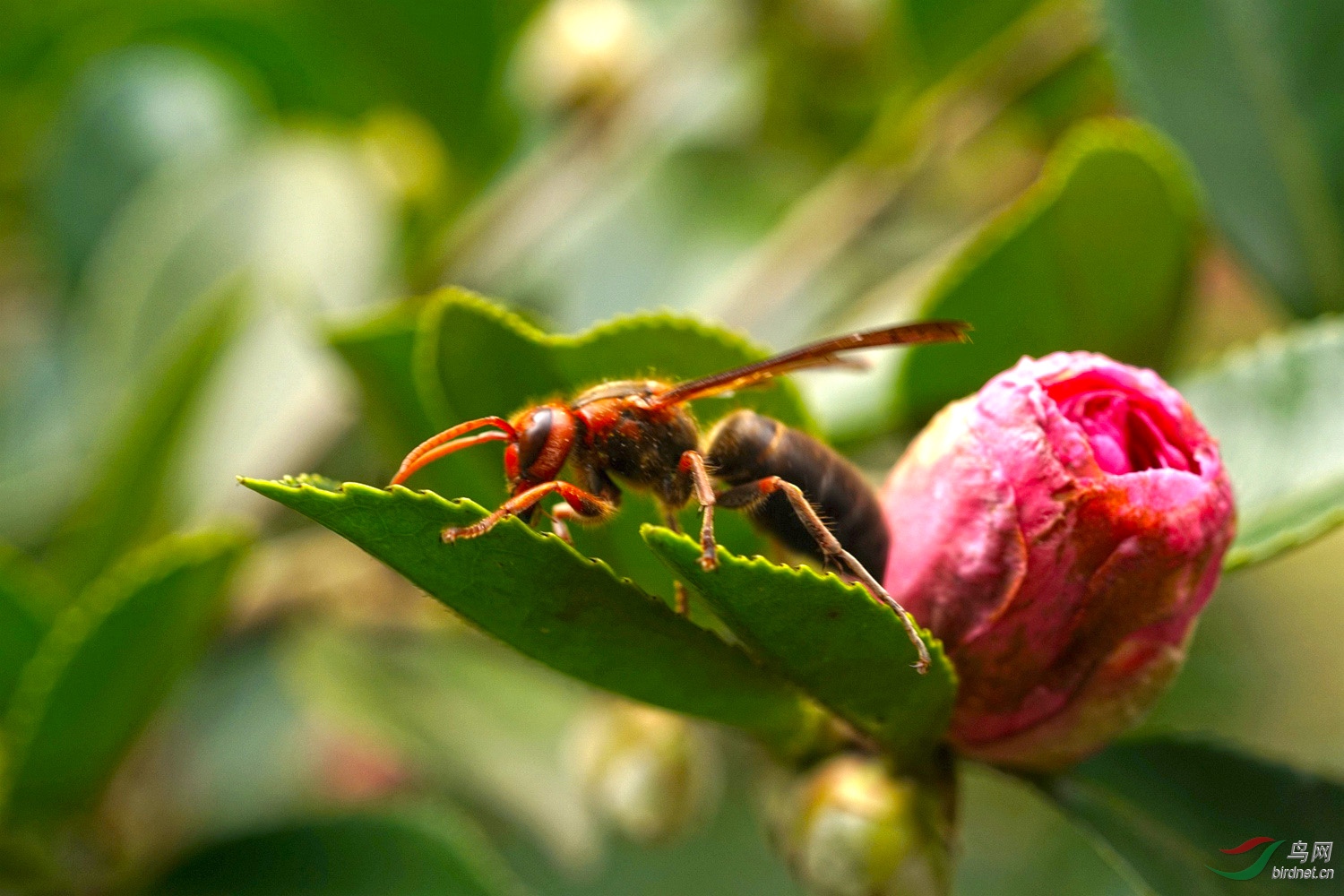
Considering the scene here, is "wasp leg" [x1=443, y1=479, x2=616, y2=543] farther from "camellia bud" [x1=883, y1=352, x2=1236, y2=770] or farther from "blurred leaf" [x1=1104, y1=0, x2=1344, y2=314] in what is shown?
Answer: "blurred leaf" [x1=1104, y1=0, x2=1344, y2=314]

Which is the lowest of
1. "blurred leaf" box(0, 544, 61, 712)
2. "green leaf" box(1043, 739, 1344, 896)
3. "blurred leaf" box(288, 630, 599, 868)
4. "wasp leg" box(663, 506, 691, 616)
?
"blurred leaf" box(288, 630, 599, 868)

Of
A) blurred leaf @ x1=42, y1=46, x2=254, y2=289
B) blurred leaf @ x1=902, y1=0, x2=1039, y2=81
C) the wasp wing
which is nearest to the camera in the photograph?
the wasp wing

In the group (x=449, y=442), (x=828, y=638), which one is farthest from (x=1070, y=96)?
(x=828, y=638)

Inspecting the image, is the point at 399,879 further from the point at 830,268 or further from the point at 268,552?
the point at 830,268

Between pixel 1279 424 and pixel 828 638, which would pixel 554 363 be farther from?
pixel 1279 424

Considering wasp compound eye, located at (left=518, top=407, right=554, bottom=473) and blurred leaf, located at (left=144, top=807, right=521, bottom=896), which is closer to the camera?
wasp compound eye, located at (left=518, top=407, right=554, bottom=473)

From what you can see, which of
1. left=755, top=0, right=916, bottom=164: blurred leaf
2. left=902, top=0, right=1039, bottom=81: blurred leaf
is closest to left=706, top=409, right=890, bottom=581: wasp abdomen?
left=902, top=0, right=1039, bottom=81: blurred leaf

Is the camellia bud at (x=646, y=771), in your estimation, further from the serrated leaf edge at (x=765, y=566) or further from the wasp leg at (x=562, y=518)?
the serrated leaf edge at (x=765, y=566)
